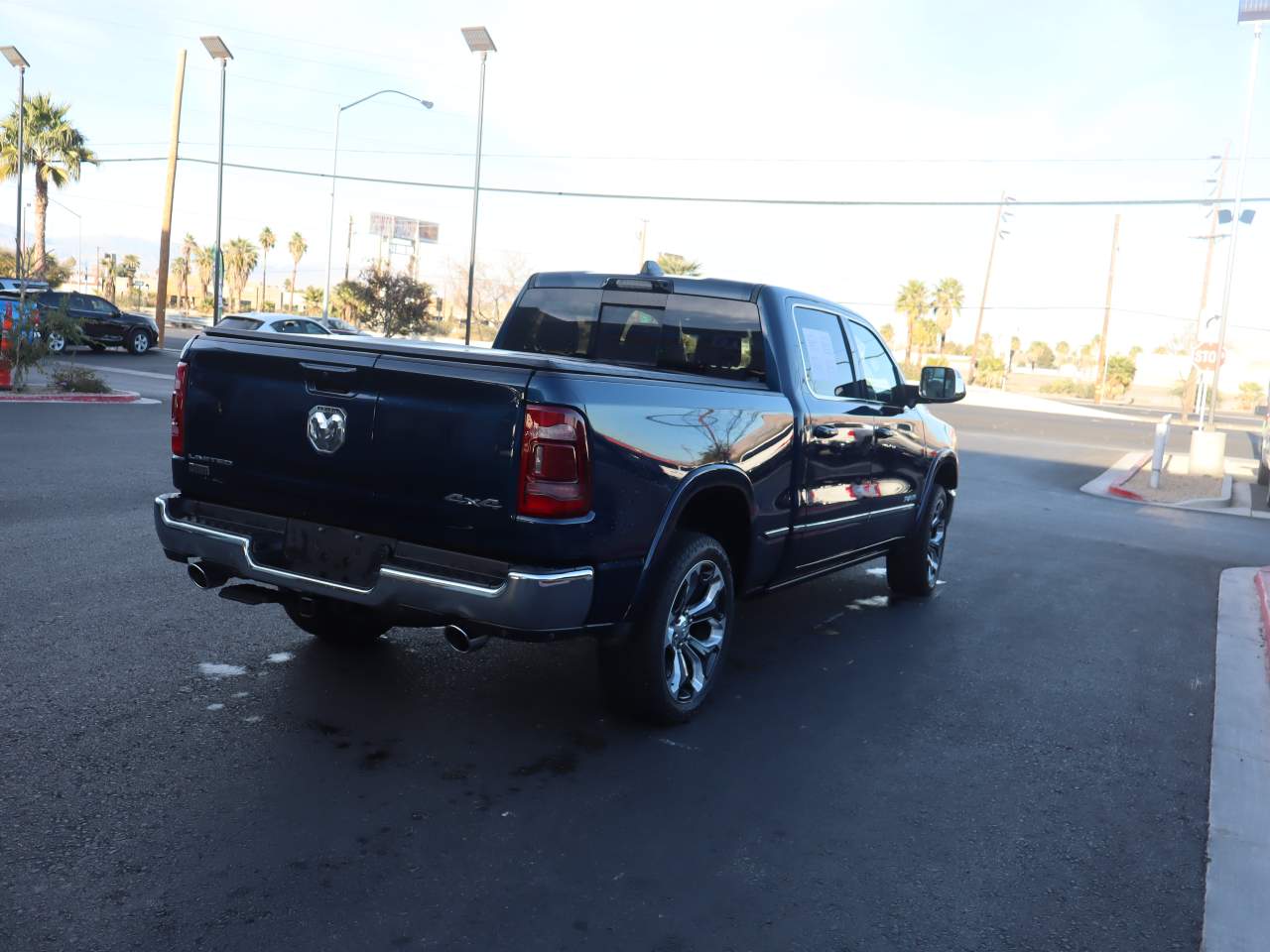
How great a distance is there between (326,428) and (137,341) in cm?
3136

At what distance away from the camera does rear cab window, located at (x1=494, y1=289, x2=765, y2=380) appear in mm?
5516

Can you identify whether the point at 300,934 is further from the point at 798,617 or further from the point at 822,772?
the point at 798,617

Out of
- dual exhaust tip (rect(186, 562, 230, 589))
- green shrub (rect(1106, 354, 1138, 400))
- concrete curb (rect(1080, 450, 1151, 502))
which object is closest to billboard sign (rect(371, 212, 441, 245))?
green shrub (rect(1106, 354, 1138, 400))

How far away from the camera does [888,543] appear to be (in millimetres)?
6969

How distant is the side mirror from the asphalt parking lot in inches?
59.0

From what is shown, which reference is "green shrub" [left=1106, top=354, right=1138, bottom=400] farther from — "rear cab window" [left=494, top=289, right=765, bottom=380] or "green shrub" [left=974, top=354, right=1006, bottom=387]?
"rear cab window" [left=494, top=289, right=765, bottom=380]

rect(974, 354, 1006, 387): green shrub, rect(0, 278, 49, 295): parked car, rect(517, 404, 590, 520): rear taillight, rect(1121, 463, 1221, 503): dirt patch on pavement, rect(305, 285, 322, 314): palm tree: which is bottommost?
rect(1121, 463, 1221, 503): dirt patch on pavement

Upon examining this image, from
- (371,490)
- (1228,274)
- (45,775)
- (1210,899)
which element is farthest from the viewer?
(1228,274)

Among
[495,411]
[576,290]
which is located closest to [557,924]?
[495,411]

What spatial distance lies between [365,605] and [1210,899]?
3.10 metres

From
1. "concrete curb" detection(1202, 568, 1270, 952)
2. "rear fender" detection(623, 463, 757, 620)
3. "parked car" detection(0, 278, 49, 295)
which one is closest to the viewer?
"concrete curb" detection(1202, 568, 1270, 952)

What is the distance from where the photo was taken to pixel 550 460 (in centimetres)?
379

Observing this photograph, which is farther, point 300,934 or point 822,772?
point 822,772

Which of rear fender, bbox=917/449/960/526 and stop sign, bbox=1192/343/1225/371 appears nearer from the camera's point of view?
rear fender, bbox=917/449/960/526
